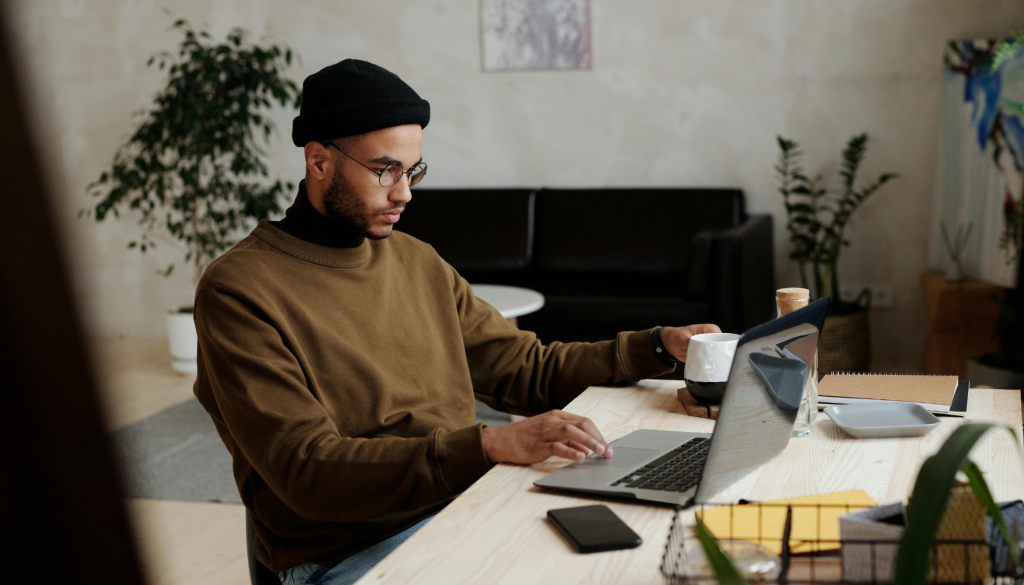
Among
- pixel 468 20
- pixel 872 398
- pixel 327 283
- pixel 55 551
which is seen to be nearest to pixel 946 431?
pixel 872 398

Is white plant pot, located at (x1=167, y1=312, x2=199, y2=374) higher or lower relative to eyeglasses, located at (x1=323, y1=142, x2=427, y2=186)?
lower

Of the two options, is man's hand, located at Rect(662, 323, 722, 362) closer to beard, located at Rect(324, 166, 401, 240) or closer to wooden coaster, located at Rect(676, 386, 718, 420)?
wooden coaster, located at Rect(676, 386, 718, 420)

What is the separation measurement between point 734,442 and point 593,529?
0.16 meters

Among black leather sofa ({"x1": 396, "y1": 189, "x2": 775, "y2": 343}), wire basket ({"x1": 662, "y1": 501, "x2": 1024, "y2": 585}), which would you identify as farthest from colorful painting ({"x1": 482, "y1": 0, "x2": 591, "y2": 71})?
wire basket ({"x1": 662, "y1": 501, "x2": 1024, "y2": 585})

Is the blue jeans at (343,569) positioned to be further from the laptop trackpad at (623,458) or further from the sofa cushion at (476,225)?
the sofa cushion at (476,225)

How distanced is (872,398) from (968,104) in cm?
289

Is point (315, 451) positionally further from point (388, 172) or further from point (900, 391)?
point (900, 391)

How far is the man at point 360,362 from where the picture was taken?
1.08 m

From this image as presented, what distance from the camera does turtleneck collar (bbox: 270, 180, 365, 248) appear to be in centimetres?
134

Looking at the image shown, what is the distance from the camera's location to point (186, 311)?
4297 millimetres

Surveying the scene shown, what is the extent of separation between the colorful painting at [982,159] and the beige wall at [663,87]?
0.15 m

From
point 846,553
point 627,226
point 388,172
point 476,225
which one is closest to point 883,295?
point 627,226

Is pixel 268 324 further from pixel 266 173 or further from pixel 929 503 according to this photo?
pixel 266 173

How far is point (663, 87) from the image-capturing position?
4305 mm
